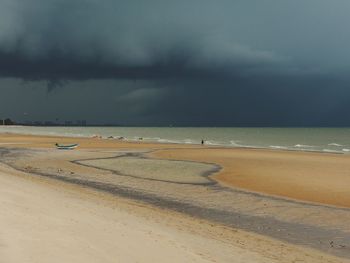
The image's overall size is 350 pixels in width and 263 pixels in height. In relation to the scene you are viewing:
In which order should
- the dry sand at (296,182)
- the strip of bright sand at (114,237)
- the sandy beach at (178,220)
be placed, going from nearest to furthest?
the strip of bright sand at (114,237) → the sandy beach at (178,220) → the dry sand at (296,182)

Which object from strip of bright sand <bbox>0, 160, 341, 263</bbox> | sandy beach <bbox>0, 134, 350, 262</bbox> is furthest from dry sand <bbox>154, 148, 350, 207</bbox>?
→ strip of bright sand <bbox>0, 160, 341, 263</bbox>

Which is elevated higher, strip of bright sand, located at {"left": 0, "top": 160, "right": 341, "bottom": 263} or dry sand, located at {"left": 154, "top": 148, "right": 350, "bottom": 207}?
strip of bright sand, located at {"left": 0, "top": 160, "right": 341, "bottom": 263}

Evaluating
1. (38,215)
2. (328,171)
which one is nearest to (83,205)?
(38,215)

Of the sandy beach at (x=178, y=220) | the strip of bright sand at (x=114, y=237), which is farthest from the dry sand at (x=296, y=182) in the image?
the strip of bright sand at (x=114, y=237)

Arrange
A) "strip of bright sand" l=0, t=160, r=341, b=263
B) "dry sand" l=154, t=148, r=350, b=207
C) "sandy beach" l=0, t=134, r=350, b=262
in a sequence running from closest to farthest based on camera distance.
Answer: "strip of bright sand" l=0, t=160, r=341, b=263, "sandy beach" l=0, t=134, r=350, b=262, "dry sand" l=154, t=148, r=350, b=207

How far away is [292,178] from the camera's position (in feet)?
90.5

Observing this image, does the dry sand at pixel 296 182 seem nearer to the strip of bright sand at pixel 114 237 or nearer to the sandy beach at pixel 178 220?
the sandy beach at pixel 178 220

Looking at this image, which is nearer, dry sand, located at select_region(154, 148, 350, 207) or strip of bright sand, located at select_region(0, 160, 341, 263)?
strip of bright sand, located at select_region(0, 160, 341, 263)

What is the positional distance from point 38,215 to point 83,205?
10.5 feet

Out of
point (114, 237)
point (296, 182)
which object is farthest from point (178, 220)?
point (296, 182)

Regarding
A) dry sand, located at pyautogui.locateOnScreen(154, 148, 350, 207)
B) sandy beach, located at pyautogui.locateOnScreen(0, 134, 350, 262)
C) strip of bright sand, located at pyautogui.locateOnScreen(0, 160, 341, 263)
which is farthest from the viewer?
dry sand, located at pyautogui.locateOnScreen(154, 148, 350, 207)

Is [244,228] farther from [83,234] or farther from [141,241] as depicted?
[83,234]

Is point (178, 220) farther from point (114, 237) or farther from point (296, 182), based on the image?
point (296, 182)

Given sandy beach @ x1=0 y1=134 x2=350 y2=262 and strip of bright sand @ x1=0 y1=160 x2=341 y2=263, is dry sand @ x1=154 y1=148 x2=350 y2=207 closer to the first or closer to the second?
sandy beach @ x1=0 y1=134 x2=350 y2=262
